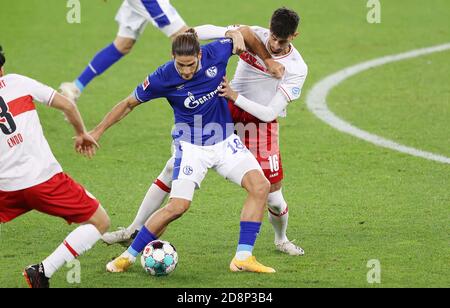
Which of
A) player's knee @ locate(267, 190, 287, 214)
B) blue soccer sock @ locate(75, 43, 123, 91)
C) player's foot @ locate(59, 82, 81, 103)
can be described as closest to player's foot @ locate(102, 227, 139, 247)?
player's knee @ locate(267, 190, 287, 214)

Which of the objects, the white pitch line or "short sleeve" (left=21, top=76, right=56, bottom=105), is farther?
the white pitch line

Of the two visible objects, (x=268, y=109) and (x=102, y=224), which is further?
(x=268, y=109)

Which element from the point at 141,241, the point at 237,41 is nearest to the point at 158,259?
the point at 141,241

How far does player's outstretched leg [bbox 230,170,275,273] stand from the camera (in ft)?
30.2

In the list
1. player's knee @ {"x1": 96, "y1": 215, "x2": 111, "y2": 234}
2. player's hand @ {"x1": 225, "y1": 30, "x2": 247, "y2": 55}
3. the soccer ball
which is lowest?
the soccer ball

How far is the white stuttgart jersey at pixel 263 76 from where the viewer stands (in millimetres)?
10055

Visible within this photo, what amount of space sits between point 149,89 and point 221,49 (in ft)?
2.58

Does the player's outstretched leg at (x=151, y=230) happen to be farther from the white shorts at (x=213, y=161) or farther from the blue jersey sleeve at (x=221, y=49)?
the blue jersey sleeve at (x=221, y=49)

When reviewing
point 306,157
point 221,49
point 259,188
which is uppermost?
point 221,49

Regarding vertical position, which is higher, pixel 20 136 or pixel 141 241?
pixel 20 136

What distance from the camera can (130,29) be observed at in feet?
42.0

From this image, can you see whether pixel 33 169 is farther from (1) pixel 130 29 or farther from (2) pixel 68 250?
(1) pixel 130 29

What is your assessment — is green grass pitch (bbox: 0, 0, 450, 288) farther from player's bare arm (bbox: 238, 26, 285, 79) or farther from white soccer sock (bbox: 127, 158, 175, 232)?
player's bare arm (bbox: 238, 26, 285, 79)

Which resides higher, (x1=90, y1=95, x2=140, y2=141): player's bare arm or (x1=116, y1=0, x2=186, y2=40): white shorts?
(x1=116, y1=0, x2=186, y2=40): white shorts
